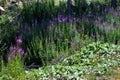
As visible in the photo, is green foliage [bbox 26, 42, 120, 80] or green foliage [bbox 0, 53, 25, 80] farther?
green foliage [bbox 26, 42, 120, 80]

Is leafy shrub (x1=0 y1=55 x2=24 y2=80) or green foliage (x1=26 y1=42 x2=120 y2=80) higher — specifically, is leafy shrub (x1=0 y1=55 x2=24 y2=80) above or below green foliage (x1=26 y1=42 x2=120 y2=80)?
above

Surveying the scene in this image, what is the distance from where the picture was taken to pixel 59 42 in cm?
816

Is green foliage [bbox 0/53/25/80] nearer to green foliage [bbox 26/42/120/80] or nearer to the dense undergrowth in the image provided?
the dense undergrowth

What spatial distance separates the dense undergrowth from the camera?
6117mm

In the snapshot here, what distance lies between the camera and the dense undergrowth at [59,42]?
6117 millimetres

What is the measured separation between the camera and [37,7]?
11.5m

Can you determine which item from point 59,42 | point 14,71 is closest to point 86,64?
point 59,42

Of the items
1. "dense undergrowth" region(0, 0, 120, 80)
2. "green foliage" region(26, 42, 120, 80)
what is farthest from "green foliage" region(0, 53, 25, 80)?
"green foliage" region(26, 42, 120, 80)

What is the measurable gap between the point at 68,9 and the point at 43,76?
16.1 ft

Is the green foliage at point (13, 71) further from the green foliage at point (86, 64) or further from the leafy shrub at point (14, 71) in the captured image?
the green foliage at point (86, 64)

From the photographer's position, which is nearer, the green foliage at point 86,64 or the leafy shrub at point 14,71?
the leafy shrub at point 14,71

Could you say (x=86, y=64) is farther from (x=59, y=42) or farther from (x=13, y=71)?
(x=13, y=71)

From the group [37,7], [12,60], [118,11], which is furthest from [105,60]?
[37,7]

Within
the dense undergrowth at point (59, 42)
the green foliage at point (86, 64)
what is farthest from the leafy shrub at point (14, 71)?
the green foliage at point (86, 64)
